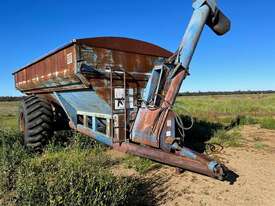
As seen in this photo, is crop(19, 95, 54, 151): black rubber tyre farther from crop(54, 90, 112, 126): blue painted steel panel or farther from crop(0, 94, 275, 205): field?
crop(54, 90, 112, 126): blue painted steel panel

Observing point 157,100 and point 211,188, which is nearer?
point 211,188

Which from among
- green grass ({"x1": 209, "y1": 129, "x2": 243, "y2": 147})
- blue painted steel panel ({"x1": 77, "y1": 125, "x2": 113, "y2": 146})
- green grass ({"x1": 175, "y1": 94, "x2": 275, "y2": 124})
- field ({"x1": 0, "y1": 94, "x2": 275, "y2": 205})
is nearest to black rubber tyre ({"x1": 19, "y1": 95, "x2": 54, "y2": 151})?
field ({"x1": 0, "y1": 94, "x2": 275, "y2": 205})

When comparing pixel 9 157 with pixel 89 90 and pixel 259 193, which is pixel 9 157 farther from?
pixel 259 193

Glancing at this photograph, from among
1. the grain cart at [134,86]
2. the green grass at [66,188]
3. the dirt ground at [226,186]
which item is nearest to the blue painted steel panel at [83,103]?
the grain cart at [134,86]

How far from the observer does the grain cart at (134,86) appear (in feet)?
15.2

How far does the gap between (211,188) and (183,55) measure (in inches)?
84.2

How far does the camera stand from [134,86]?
5836 mm

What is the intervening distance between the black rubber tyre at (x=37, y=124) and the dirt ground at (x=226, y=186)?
2.43 metres

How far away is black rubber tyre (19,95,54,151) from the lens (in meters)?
6.77

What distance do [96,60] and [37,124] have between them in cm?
239

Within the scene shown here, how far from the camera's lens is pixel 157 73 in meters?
5.16

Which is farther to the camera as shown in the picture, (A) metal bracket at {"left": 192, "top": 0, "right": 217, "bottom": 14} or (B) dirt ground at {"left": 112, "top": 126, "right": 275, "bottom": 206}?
(A) metal bracket at {"left": 192, "top": 0, "right": 217, "bottom": 14}

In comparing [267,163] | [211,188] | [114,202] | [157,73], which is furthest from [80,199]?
[267,163]

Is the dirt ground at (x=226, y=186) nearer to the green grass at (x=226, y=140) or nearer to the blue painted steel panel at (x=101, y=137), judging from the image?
the blue painted steel panel at (x=101, y=137)
